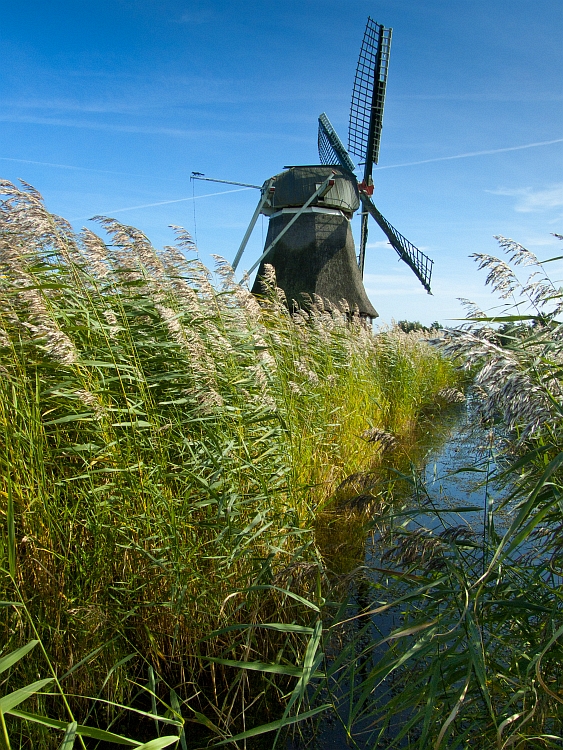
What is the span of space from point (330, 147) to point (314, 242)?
5.92 m

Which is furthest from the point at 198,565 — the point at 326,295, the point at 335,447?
the point at 326,295

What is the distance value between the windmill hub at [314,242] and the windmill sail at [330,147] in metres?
2.32

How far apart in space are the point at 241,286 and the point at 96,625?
1.82m

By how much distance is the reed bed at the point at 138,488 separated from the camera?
6.81 ft

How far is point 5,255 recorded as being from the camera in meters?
2.33

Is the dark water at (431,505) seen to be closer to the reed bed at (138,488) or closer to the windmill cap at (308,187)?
the reed bed at (138,488)

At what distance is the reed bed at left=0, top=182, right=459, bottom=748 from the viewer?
2.07 m

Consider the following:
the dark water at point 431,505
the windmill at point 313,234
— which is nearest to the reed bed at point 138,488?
the dark water at point 431,505

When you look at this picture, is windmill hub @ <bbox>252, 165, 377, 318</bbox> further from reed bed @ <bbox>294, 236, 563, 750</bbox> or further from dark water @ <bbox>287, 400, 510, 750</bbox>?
reed bed @ <bbox>294, 236, 563, 750</bbox>

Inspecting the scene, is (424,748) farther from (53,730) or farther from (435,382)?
(435,382)

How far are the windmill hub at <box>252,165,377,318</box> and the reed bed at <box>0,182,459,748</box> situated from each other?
11.5 meters

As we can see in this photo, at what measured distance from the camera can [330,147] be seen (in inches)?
724

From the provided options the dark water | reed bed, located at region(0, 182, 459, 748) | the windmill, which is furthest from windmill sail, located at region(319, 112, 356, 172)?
reed bed, located at region(0, 182, 459, 748)

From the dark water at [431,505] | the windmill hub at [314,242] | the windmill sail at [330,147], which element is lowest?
the dark water at [431,505]
